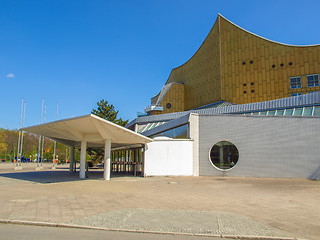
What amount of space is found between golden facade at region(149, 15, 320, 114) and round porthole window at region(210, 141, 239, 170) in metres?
21.7

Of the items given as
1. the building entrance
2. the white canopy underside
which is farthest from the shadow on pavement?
the white canopy underside

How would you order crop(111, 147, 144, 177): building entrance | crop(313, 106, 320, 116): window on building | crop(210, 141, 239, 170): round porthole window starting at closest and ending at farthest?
1. crop(210, 141, 239, 170): round porthole window
2. crop(313, 106, 320, 116): window on building
3. crop(111, 147, 144, 177): building entrance

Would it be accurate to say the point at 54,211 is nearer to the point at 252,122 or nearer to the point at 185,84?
the point at 252,122

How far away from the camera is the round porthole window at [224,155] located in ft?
72.3

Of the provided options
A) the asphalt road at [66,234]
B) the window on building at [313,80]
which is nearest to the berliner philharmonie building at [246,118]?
the window on building at [313,80]

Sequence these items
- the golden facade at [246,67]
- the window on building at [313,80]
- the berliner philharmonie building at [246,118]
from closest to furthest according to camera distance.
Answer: the berliner philharmonie building at [246,118]
the window on building at [313,80]
the golden facade at [246,67]

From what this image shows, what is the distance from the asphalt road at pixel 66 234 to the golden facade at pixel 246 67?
3883cm

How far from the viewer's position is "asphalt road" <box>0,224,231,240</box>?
5.64 metres

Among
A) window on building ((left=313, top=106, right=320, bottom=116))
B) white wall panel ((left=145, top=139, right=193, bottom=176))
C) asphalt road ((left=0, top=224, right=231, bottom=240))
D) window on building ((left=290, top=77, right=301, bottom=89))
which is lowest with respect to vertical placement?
asphalt road ((left=0, top=224, right=231, bottom=240))

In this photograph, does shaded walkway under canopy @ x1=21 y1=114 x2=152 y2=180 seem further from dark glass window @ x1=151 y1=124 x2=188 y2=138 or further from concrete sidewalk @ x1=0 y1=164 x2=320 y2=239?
concrete sidewalk @ x1=0 y1=164 x2=320 y2=239

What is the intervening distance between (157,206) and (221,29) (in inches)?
1680

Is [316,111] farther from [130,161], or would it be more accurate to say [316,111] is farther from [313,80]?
[130,161]

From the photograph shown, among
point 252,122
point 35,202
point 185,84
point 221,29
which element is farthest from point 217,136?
point 185,84

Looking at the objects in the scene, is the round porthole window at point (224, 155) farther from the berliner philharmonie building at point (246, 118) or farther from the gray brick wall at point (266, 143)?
the gray brick wall at point (266, 143)
